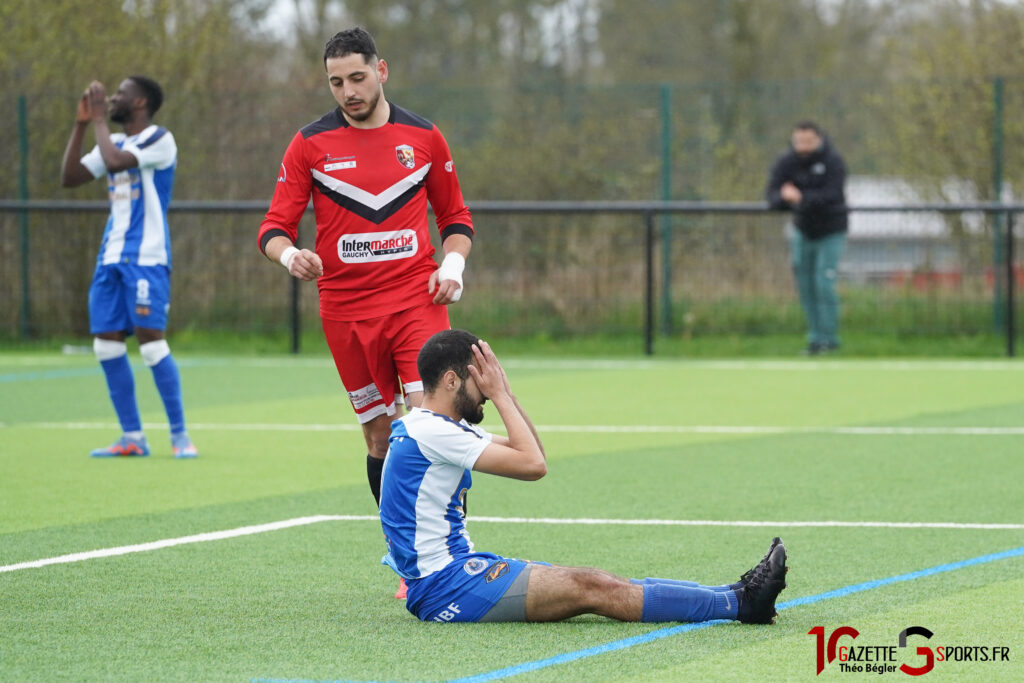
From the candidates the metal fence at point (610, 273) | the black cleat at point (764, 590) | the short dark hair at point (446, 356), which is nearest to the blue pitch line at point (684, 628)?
the black cleat at point (764, 590)

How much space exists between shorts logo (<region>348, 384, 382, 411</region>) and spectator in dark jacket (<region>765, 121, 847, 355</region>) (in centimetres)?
1037

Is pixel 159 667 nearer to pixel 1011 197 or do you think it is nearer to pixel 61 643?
pixel 61 643

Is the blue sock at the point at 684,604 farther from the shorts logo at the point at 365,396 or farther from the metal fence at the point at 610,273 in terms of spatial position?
the metal fence at the point at 610,273

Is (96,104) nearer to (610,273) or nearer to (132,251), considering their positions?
(132,251)

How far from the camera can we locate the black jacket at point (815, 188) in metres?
16.2

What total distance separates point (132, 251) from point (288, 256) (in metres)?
3.81

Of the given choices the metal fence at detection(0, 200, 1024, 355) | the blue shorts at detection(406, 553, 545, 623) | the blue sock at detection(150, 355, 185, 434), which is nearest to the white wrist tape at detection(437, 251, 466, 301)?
the blue shorts at detection(406, 553, 545, 623)

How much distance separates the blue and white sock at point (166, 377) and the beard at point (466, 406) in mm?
4627

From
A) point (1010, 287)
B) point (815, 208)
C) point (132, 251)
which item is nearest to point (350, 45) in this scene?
point (132, 251)

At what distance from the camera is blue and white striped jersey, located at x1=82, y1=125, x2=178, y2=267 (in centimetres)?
945

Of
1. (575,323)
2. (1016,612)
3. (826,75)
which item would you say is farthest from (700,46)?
(1016,612)

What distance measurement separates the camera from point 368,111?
604cm

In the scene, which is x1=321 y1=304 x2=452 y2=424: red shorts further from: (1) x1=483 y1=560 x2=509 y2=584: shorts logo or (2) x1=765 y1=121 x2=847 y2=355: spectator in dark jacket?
(2) x1=765 y1=121 x2=847 y2=355: spectator in dark jacket

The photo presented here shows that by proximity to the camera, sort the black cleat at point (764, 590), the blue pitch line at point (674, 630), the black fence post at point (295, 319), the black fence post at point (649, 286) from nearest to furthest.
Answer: the blue pitch line at point (674, 630)
the black cleat at point (764, 590)
the black fence post at point (649, 286)
the black fence post at point (295, 319)
